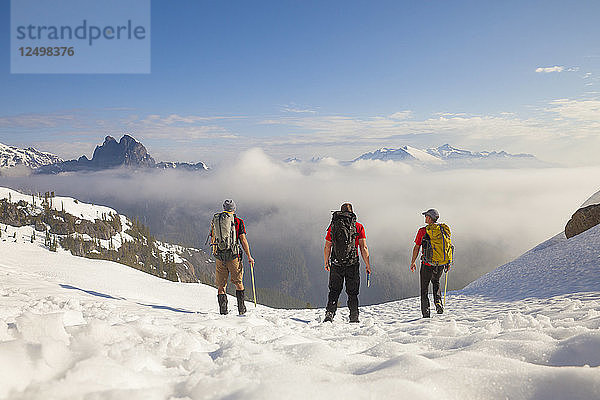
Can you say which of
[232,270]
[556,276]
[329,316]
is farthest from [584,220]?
[232,270]

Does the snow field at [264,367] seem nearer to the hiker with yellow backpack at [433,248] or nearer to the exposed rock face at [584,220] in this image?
the hiker with yellow backpack at [433,248]

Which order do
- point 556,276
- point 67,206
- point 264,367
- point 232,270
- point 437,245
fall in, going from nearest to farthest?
1. point 264,367
2. point 437,245
3. point 232,270
4. point 556,276
5. point 67,206

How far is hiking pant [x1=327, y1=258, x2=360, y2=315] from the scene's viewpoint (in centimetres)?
914

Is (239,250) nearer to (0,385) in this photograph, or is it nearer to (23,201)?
(0,385)

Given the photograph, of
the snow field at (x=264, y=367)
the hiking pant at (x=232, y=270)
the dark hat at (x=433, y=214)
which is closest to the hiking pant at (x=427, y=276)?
the dark hat at (x=433, y=214)

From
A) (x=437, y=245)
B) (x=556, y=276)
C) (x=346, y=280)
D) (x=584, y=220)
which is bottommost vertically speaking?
(x=556, y=276)

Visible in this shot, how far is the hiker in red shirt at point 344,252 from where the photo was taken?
29.2 feet

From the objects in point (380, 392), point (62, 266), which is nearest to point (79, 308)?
point (380, 392)

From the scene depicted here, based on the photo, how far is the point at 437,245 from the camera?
9.80 m

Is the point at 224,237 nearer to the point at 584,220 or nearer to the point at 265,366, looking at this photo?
the point at 265,366

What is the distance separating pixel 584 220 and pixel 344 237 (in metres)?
29.2

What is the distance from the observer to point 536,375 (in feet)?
9.07

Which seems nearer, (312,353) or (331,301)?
(312,353)

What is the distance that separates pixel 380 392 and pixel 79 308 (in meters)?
9.60
